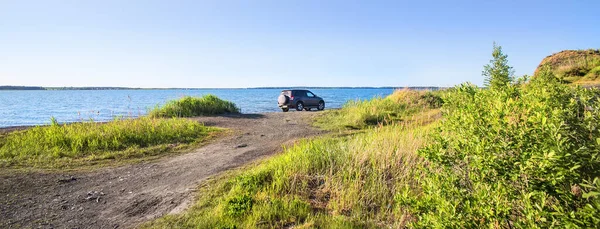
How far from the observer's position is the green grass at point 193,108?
18688mm

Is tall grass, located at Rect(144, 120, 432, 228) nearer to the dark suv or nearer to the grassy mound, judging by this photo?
the grassy mound

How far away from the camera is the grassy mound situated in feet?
53.3

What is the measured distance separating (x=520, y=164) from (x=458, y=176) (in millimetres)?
745

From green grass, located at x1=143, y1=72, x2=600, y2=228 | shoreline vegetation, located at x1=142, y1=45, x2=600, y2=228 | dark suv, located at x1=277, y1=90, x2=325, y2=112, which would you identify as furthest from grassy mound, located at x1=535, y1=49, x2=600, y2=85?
dark suv, located at x1=277, y1=90, x2=325, y2=112

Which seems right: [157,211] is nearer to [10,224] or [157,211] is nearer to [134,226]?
[134,226]

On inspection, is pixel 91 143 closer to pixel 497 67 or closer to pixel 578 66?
pixel 497 67

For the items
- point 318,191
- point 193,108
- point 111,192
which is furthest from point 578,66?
point 111,192

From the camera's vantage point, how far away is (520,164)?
2.35 m

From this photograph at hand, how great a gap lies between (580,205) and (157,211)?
5.08 m

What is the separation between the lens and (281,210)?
15.7 ft

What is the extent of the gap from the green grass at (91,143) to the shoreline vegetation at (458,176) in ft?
14.4

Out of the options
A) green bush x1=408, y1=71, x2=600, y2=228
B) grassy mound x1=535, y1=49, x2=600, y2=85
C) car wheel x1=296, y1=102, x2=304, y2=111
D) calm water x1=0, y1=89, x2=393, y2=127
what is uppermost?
grassy mound x1=535, y1=49, x2=600, y2=85

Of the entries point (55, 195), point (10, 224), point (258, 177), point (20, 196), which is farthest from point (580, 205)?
point (20, 196)

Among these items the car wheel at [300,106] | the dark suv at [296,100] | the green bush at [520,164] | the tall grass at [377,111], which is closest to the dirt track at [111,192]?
the green bush at [520,164]
